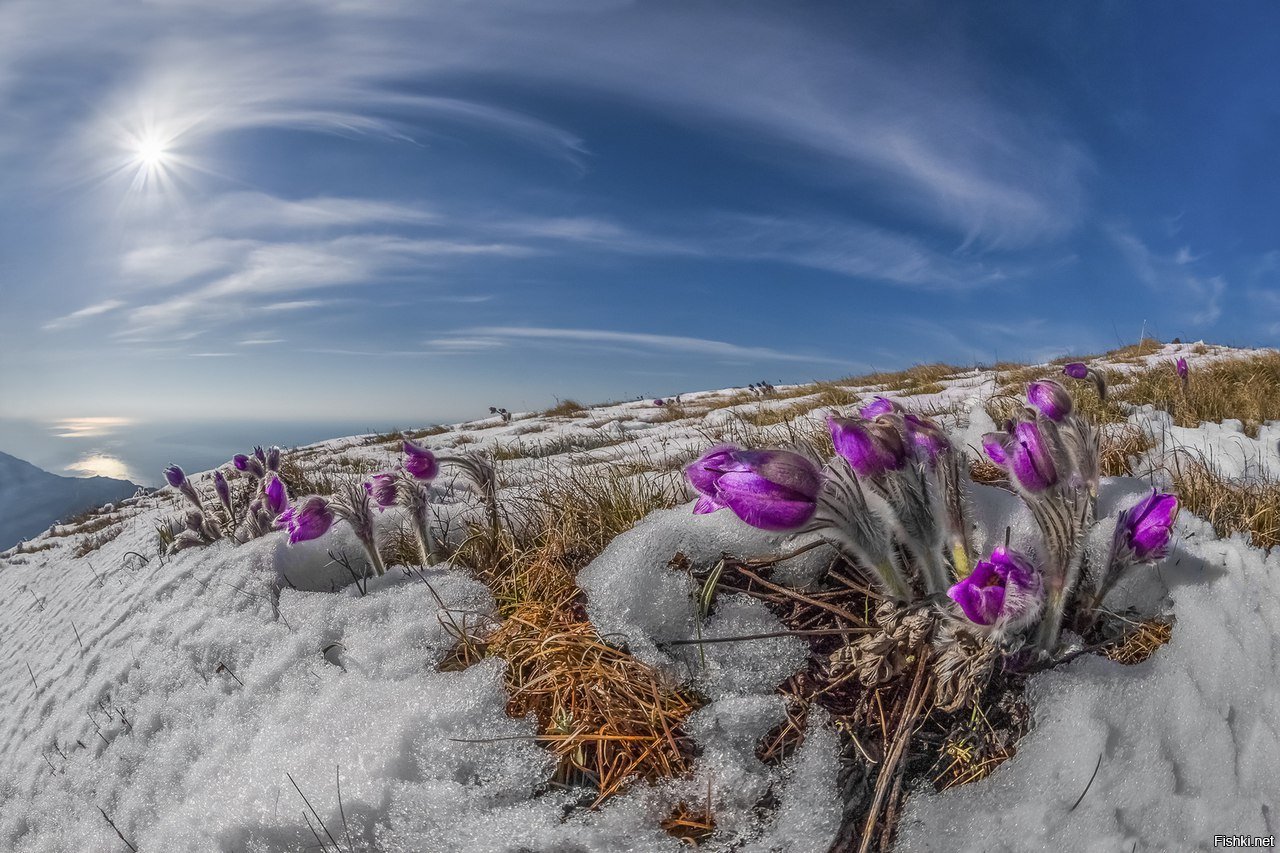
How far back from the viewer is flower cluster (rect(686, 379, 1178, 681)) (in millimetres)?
1425

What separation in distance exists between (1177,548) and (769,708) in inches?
49.1

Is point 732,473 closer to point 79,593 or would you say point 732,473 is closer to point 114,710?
point 114,710

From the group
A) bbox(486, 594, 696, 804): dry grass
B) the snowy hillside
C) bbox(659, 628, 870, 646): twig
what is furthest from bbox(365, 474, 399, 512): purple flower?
bbox(659, 628, 870, 646): twig

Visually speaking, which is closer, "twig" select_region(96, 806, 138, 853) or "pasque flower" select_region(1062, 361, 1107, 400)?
"twig" select_region(96, 806, 138, 853)

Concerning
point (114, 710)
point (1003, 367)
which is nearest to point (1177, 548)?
point (114, 710)

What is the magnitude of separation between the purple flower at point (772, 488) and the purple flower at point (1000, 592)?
0.34 m

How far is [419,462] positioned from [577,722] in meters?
1.37

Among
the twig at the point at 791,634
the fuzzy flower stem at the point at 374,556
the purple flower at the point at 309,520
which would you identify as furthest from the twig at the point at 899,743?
the purple flower at the point at 309,520

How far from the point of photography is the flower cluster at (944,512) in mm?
1425

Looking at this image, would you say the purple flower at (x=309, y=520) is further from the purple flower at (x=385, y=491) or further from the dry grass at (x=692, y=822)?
the dry grass at (x=692, y=822)

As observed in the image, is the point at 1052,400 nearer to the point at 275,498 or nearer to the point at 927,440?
the point at 927,440

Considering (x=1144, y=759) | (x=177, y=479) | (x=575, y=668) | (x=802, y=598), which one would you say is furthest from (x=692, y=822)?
(x=177, y=479)

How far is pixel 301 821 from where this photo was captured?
1664 mm

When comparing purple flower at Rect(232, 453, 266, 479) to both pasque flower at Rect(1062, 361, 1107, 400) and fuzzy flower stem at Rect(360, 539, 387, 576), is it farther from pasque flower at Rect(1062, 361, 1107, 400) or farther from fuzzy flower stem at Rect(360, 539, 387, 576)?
pasque flower at Rect(1062, 361, 1107, 400)
